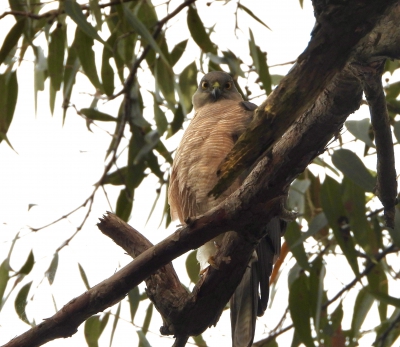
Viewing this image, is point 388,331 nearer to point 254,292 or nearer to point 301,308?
point 301,308

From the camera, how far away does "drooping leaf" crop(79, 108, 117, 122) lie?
3.81m

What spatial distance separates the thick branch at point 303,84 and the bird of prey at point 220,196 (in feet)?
4.69

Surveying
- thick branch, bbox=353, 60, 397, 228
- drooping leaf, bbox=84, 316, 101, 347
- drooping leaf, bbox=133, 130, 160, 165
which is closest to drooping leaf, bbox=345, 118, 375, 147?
thick branch, bbox=353, 60, 397, 228

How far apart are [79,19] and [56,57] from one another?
78 centimetres

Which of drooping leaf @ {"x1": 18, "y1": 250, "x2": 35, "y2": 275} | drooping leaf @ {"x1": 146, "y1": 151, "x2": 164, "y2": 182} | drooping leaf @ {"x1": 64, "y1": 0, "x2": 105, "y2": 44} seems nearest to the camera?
drooping leaf @ {"x1": 64, "y1": 0, "x2": 105, "y2": 44}

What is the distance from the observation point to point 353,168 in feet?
10.6

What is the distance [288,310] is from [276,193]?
214cm

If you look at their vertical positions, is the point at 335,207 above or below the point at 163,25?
below

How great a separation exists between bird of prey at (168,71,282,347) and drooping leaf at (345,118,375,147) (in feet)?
1.88

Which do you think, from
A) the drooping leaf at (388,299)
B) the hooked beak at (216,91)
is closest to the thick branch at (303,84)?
the drooping leaf at (388,299)

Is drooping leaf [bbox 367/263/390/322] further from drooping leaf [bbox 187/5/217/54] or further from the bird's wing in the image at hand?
drooping leaf [bbox 187/5/217/54]

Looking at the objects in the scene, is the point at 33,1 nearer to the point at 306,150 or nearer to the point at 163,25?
the point at 163,25

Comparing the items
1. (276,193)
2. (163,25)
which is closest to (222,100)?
(163,25)

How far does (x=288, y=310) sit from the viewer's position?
395cm
